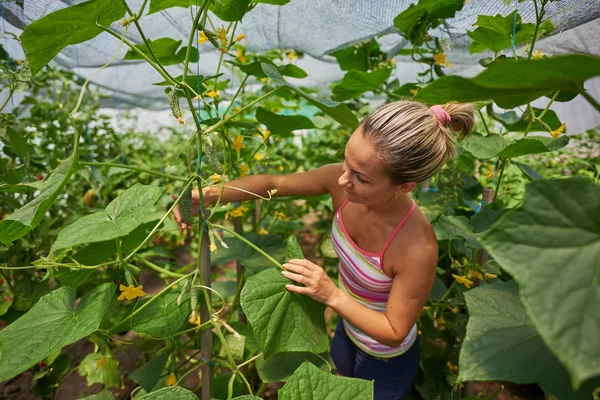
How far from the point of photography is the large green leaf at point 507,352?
0.51m

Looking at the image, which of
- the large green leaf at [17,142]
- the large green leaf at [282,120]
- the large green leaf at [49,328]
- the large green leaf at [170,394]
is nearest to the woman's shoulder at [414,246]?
the large green leaf at [282,120]

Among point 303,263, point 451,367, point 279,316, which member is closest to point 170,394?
point 279,316

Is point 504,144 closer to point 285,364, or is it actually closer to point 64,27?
point 285,364

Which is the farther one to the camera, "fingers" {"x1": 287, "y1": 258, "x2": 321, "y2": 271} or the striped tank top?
the striped tank top

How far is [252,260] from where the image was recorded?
4.27 feet

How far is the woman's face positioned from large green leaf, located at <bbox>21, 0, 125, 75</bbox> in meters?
0.64

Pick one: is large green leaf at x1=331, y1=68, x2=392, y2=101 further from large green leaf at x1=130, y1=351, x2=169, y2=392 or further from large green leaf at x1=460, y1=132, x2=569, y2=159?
large green leaf at x1=130, y1=351, x2=169, y2=392

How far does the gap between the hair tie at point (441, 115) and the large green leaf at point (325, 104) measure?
0.69 feet

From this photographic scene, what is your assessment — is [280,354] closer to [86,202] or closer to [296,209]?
[86,202]

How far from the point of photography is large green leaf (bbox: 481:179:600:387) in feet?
1.14

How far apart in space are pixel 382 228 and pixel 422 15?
92cm

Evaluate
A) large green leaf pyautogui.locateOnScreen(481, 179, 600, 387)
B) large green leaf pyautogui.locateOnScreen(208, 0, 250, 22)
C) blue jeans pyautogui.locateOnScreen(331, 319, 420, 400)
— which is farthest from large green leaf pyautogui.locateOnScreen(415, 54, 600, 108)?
blue jeans pyautogui.locateOnScreen(331, 319, 420, 400)

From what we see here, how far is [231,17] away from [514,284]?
1.00 metres

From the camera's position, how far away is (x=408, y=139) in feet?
2.94
